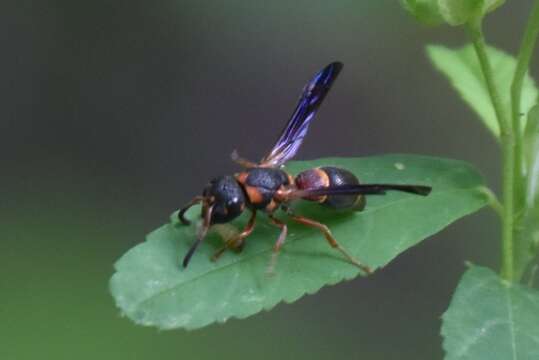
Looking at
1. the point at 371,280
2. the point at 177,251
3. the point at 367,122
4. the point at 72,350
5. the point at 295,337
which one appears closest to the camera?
the point at 177,251

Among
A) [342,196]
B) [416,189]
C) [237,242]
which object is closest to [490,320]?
[416,189]

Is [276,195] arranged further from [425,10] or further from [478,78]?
[478,78]

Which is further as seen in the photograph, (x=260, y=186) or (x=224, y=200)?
(x=260, y=186)

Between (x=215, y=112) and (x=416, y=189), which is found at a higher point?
(x=416, y=189)

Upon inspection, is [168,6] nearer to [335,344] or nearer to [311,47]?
[311,47]

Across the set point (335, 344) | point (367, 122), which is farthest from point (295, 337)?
point (367, 122)
